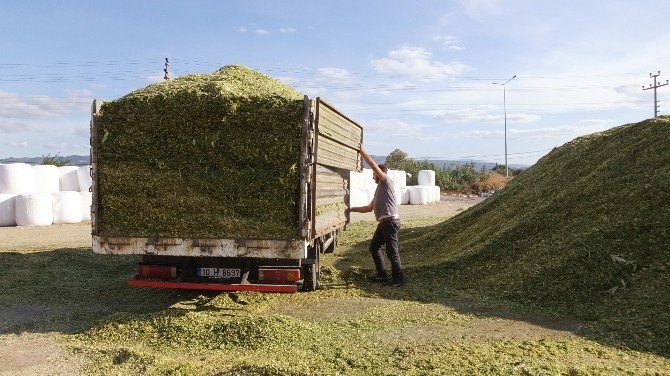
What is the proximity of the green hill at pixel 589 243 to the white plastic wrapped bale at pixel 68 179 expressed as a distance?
12343 millimetres

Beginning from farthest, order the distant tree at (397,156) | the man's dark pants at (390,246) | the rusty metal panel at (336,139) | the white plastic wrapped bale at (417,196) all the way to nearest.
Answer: the distant tree at (397,156) < the white plastic wrapped bale at (417,196) < the man's dark pants at (390,246) < the rusty metal panel at (336,139)

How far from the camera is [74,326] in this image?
611 cm

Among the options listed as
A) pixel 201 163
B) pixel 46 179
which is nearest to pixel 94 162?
pixel 201 163

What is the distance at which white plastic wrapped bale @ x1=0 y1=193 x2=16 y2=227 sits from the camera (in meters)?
15.6

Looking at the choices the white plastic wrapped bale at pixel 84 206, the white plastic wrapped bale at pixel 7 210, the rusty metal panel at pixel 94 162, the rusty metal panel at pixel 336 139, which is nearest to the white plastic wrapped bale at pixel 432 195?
the white plastic wrapped bale at pixel 84 206

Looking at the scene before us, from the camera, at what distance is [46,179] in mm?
17484

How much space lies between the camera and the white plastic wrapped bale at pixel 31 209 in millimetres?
15648

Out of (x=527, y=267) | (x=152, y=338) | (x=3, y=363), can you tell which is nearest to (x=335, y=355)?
(x=152, y=338)

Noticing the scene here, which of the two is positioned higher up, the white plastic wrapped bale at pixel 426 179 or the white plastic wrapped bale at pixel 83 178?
the white plastic wrapped bale at pixel 426 179

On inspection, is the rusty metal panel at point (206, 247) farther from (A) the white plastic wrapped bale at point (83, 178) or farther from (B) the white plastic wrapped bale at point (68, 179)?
(B) the white plastic wrapped bale at point (68, 179)

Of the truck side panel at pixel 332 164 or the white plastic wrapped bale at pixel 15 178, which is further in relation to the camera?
the white plastic wrapped bale at pixel 15 178

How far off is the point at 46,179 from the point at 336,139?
530 inches

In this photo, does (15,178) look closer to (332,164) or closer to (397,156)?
(332,164)

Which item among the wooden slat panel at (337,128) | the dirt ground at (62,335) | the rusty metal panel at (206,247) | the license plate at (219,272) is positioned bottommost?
the dirt ground at (62,335)
